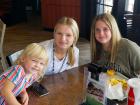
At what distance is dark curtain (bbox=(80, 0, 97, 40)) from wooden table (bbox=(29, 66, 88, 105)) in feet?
11.1

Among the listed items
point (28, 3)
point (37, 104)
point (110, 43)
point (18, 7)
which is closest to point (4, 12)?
point (18, 7)

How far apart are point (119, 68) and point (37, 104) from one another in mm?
681

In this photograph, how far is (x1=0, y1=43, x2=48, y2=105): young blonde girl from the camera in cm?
119

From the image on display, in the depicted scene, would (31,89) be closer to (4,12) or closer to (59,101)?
(59,101)

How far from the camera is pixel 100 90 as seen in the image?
43.0 inches

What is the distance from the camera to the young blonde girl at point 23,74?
119cm

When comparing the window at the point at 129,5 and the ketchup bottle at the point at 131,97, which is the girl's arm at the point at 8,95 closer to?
the ketchup bottle at the point at 131,97

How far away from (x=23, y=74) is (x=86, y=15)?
390 centimetres

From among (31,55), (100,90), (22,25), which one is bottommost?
(22,25)

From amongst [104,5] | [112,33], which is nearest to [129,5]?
[104,5]

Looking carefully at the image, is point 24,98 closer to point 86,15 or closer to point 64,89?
point 64,89

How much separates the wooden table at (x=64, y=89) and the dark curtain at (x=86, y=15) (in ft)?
11.1

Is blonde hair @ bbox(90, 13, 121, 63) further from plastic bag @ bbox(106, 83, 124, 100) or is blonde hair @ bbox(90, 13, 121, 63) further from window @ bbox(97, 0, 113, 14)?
window @ bbox(97, 0, 113, 14)

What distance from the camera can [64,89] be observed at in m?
1.41
